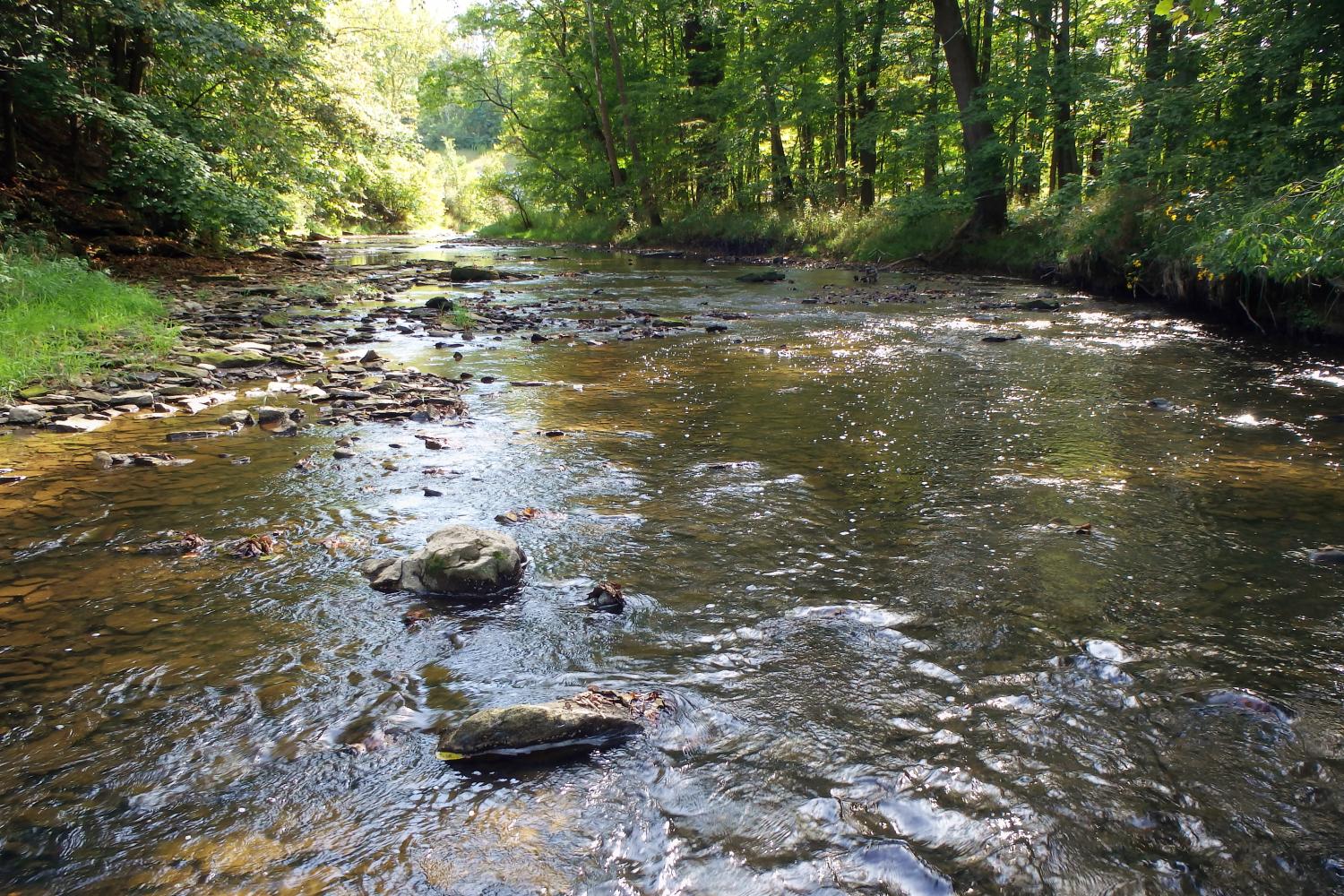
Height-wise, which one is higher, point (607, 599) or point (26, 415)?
point (26, 415)

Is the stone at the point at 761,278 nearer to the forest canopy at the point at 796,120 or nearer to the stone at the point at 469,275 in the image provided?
the forest canopy at the point at 796,120

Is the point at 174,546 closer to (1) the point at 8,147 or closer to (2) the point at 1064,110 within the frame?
(1) the point at 8,147

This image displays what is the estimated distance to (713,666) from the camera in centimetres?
329

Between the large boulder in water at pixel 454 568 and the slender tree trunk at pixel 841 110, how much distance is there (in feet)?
76.5

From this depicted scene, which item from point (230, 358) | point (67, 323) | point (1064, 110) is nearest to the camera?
point (67, 323)

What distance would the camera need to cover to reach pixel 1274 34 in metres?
11.0

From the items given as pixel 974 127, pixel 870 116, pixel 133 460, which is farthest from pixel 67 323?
pixel 870 116

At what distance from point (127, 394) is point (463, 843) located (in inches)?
281

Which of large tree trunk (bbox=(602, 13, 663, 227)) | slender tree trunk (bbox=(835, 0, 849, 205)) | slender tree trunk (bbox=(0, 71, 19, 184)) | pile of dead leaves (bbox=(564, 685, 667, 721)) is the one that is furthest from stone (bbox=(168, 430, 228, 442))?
large tree trunk (bbox=(602, 13, 663, 227))

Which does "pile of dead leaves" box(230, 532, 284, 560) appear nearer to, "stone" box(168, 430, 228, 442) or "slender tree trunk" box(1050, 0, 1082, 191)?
"stone" box(168, 430, 228, 442)

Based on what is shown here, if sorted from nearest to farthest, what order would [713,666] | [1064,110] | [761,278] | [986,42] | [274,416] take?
[713,666], [274,416], [761,278], [1064,110], [986,42]

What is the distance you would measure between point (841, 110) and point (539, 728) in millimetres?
26242

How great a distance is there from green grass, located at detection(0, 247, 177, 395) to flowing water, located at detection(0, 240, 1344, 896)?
6.36 ft

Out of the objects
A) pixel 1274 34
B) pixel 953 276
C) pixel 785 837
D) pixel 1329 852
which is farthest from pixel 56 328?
pixel 953 276
